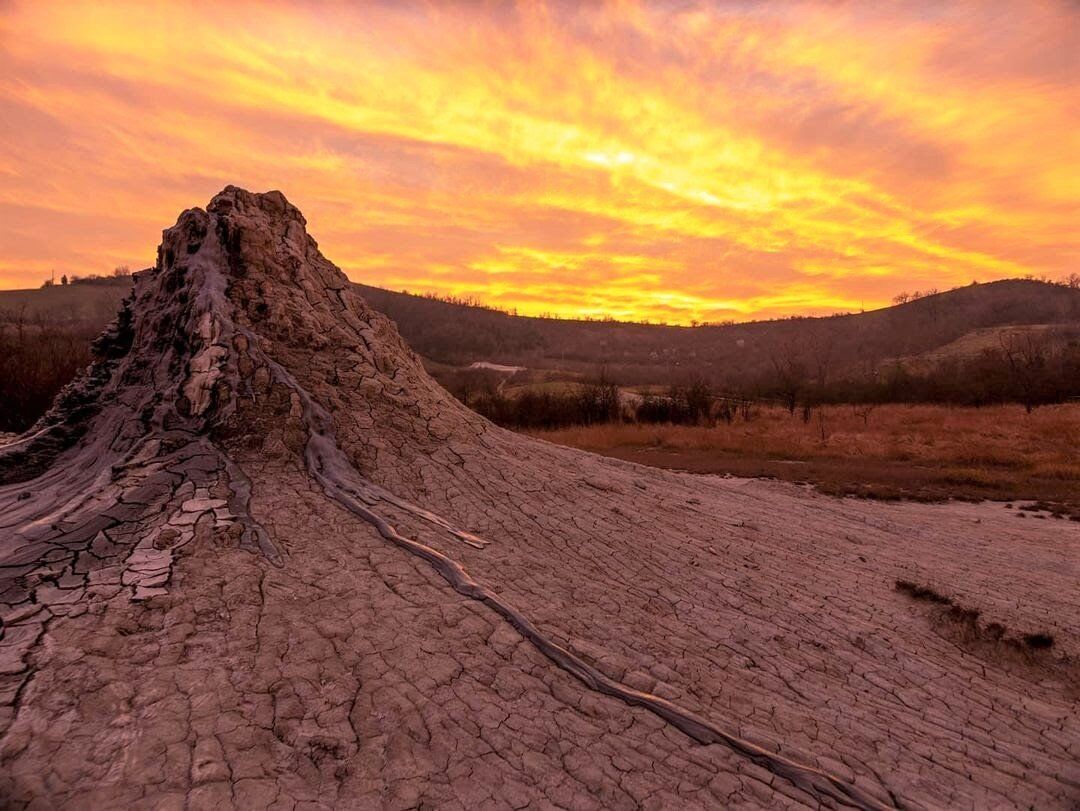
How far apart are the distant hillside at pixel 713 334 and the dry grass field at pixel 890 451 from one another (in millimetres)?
36115

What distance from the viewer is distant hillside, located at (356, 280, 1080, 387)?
66312mm

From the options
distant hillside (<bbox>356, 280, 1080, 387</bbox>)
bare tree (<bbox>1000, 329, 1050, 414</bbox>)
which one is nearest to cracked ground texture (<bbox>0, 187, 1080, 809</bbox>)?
bare tree (<bbox>1000, 329, 1050, 414</bbox>)

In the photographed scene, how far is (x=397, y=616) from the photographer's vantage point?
9.28ft

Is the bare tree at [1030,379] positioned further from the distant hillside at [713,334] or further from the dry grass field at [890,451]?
the distant hillside at [713,334]

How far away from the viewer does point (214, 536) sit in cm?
307

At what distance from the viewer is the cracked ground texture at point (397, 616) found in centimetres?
212

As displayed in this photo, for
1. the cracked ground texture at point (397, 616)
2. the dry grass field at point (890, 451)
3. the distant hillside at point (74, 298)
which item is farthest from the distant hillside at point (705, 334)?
the cracked ground texture at point (397, 616)

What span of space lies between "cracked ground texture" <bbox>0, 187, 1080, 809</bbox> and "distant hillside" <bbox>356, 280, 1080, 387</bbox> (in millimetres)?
53707

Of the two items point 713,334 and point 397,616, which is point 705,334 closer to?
point 713,334

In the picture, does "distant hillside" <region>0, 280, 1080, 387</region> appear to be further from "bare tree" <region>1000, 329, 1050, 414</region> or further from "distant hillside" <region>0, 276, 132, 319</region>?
"bare tree" <region>1000, 329, 1050, 414</region>

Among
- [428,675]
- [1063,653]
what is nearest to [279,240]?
[428,675]

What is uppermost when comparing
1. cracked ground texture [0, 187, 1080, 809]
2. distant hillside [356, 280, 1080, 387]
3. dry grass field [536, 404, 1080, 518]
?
distant hillside [356, 280, 1080, 387]

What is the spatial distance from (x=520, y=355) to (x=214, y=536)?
72.2m

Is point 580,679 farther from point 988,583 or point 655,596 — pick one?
point 988,583
